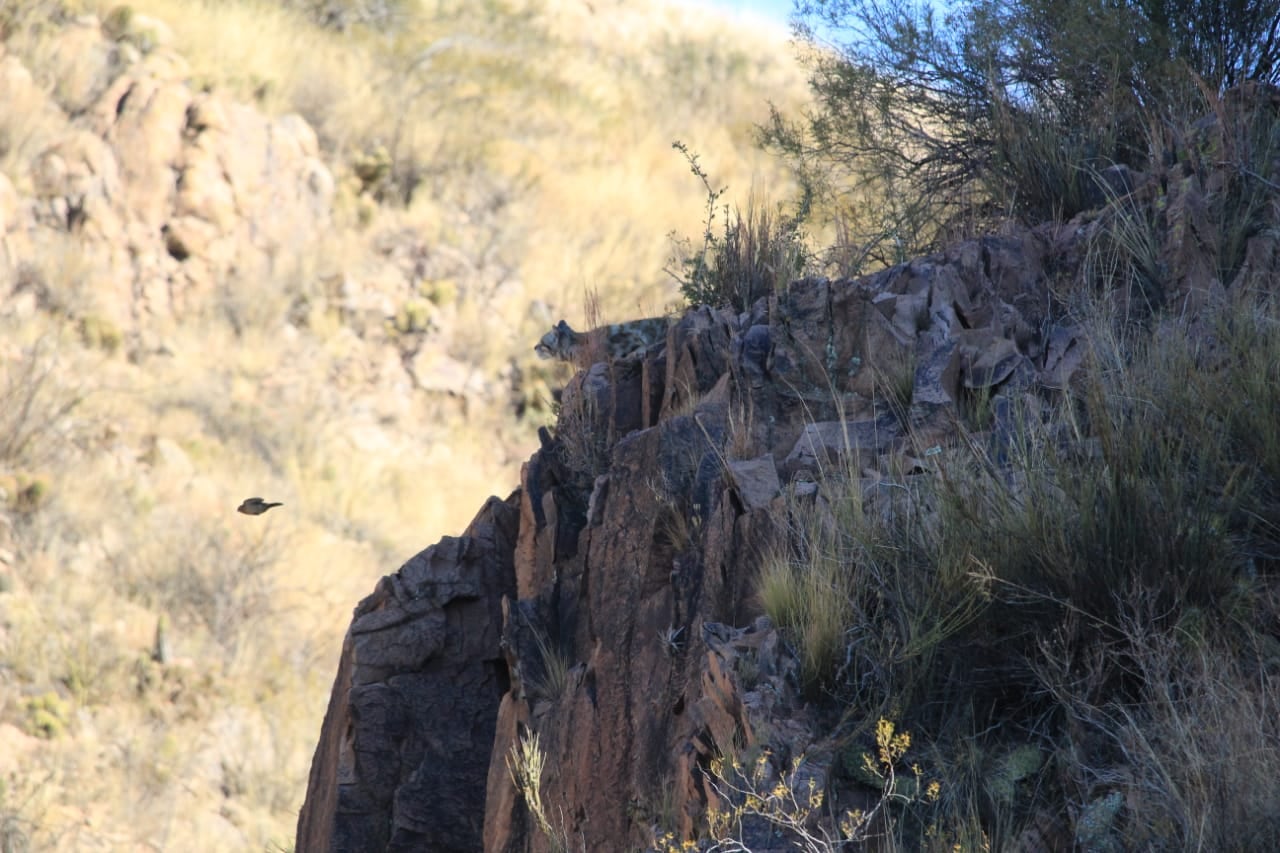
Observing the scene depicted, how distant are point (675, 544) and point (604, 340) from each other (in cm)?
234

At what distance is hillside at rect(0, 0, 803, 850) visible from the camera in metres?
12.6

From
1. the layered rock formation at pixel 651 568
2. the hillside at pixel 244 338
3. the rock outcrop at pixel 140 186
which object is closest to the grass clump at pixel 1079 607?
the layered rock formation at pixel 651 568

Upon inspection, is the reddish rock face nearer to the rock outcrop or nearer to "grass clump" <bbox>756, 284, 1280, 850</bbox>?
"grass clump" <bbox>756, 284, 1280, 850</bbox>

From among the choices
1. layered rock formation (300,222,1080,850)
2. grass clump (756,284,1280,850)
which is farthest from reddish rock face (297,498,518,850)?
grass clump (756,284,1280,850)

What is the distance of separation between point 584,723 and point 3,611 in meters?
9.89

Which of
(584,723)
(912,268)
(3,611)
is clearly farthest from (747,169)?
(584,723)

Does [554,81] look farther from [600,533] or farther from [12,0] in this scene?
[600,533]

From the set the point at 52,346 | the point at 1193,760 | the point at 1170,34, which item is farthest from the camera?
the point at 52,346

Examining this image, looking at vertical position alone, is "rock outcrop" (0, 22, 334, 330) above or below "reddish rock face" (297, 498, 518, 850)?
above

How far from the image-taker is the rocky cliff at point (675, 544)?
176 inches

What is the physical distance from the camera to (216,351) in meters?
16.0

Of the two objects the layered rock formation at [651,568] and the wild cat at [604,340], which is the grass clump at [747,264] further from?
the layered rock formation at [651,568]

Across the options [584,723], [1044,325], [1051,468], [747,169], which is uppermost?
[747,169]

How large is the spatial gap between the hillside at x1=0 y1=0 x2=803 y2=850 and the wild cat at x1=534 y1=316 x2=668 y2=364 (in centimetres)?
532
